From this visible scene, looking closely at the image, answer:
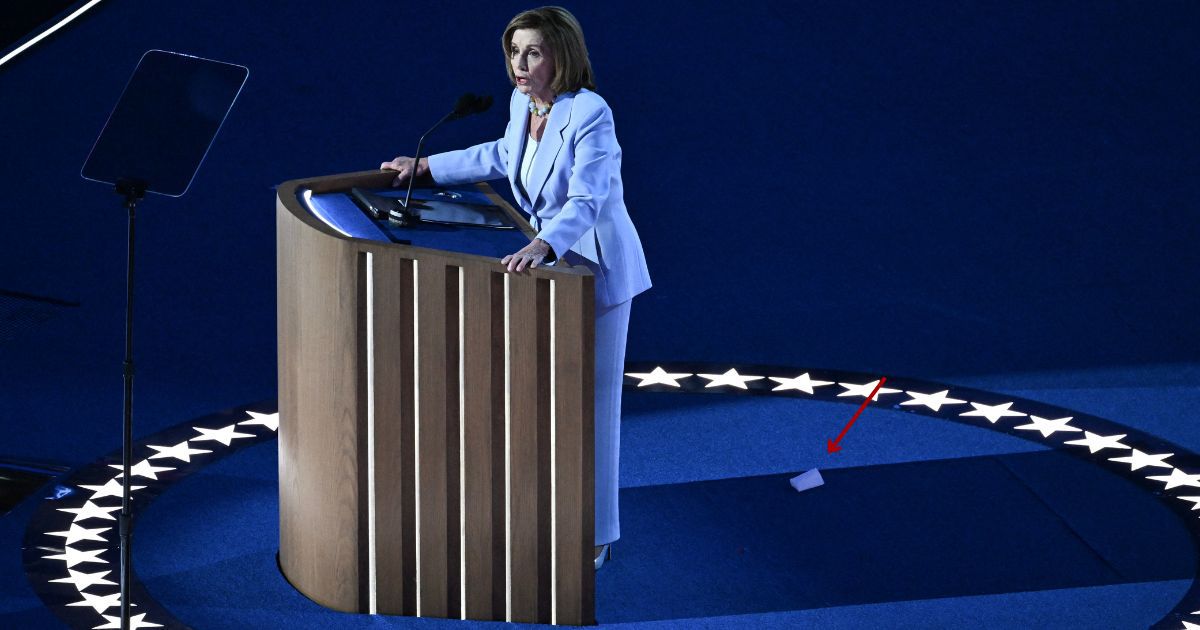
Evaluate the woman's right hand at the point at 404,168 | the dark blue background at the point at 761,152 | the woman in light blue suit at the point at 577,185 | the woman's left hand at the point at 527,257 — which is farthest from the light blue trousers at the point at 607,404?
the dark blue background at the point at 761,152

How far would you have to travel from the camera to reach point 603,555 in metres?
4.70

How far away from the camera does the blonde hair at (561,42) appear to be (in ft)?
13.9

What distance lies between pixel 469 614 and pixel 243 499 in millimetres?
1141

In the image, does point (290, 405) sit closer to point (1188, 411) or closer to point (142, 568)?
point (142, 568)

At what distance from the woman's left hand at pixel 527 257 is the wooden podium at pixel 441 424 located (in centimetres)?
3

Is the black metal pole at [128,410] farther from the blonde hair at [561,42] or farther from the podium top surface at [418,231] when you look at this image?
the blonde hair at [561,42]

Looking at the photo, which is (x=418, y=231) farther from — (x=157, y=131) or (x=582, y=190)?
(x=157, y=131)

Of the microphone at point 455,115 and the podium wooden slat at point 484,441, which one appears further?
the microphone at point 455,115

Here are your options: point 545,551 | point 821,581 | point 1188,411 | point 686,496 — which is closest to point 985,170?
point 1188,411

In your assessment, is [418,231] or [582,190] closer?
[582,190]

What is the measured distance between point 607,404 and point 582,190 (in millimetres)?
573

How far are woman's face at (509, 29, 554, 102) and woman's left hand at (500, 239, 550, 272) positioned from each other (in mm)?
467

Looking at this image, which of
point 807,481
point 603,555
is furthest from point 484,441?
point 807,481

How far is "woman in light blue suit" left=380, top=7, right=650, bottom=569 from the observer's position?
422cm
